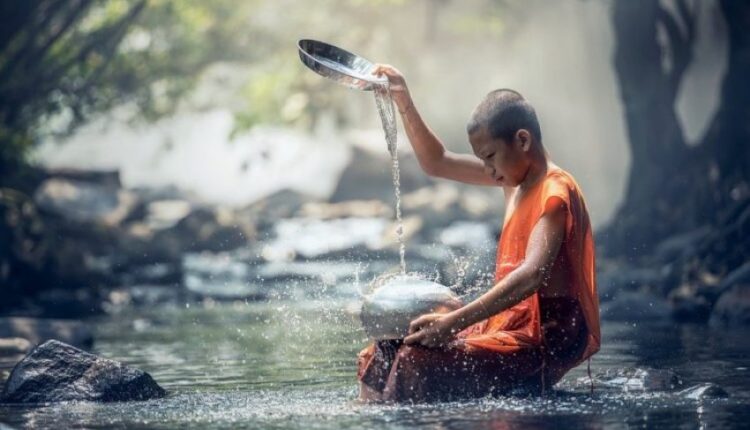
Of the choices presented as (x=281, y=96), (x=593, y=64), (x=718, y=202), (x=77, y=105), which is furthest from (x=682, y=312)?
(x=281, y=96)

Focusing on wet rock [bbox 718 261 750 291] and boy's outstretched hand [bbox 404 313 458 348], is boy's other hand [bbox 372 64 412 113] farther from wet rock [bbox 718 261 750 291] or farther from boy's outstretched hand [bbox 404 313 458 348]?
wet rock [bbox 718 261 750 291]

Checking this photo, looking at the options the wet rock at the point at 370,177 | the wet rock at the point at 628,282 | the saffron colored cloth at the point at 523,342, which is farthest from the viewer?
the wet rock at the point at 370,177

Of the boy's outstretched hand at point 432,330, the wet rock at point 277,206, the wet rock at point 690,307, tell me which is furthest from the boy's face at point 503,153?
the wet rock at point 277,206

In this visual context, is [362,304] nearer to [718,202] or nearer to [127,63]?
[718,202]

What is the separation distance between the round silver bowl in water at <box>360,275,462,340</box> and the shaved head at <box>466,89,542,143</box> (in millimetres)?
863

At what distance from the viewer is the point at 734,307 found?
13.3m

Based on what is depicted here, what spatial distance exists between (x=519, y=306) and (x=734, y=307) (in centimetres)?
682

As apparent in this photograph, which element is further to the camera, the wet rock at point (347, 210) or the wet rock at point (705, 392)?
the wet rock at point (347, 210)

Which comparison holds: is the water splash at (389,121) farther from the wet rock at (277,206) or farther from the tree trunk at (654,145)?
the wet rock at (277,206)

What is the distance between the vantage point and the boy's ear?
6961mm

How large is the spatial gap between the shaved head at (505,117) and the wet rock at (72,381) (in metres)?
2.89

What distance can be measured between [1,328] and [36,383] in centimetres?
508

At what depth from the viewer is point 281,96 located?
39562mm

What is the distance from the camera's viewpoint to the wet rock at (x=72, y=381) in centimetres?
831
